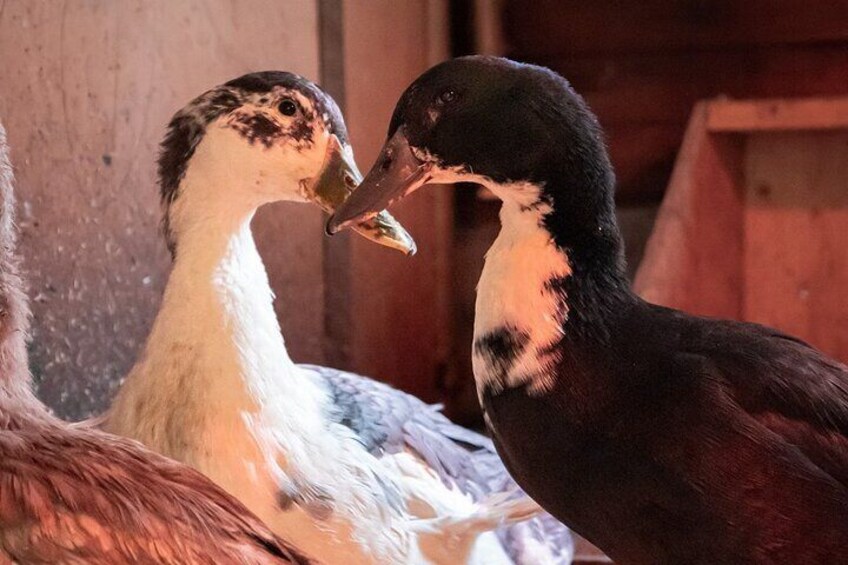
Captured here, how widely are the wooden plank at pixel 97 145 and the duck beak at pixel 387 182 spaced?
0.35 m

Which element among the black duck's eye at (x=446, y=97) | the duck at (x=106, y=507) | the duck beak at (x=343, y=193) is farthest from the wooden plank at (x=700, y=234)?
the duck at (x=106, y=507)

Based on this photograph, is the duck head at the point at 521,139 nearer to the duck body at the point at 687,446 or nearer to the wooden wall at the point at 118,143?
the duck body at the point at 687,446

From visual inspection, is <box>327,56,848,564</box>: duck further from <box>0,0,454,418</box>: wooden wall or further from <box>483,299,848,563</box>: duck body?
<box>0,0,454,418</box>: wooden wall

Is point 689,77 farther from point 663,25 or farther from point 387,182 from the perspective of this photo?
point 387,182

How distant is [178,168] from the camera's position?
1143mm

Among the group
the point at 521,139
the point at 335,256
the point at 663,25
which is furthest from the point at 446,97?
the point at 663,25

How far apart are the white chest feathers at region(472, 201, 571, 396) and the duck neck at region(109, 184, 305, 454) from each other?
0.77 ft

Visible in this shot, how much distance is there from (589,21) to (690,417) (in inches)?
46.0

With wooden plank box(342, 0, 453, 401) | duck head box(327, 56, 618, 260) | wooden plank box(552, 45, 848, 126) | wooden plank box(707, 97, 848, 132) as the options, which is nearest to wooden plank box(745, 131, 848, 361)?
wooden plank box(552, 45, 848, 126)

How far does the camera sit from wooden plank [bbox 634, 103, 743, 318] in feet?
5.20

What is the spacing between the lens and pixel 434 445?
1.28m

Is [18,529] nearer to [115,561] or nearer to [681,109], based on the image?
[115,561]

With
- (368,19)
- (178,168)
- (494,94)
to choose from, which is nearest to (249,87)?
(178,168)

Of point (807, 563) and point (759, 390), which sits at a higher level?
point (759, 390)
